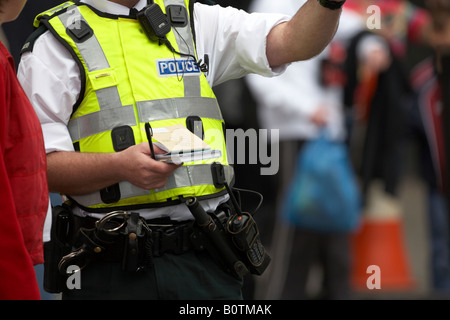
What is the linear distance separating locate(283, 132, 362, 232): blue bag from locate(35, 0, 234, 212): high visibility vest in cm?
314

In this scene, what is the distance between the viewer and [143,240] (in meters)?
3.29

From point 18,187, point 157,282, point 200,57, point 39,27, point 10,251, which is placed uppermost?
point 39,27

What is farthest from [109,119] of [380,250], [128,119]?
[380,250]

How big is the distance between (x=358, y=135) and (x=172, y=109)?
13.6 feet

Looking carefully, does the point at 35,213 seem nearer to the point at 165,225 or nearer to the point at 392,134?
the point at 165,225

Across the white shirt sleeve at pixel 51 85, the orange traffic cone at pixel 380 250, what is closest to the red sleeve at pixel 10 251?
the white shirt sleeve at pixel 51 85

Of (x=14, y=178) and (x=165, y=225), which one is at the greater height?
(x=14, y=178)

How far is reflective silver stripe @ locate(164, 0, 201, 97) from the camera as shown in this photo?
342cm

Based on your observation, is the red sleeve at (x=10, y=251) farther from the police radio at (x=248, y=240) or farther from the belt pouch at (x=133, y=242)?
the police radio at (x=248, y=240)

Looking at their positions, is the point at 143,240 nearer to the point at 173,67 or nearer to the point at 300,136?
the point at 173,67

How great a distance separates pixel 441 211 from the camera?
23.7ft
